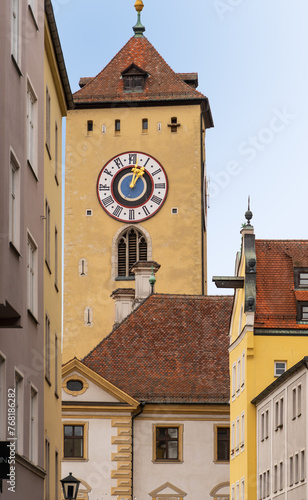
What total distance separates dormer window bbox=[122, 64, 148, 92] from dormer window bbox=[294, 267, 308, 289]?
35.4 m

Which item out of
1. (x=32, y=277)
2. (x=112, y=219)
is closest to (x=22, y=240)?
(x=32, y=277)

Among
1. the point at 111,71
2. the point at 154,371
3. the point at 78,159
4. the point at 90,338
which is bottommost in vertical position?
the point at 154,371

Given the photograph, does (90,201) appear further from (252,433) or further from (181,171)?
(252,433)

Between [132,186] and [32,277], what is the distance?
2252 inches

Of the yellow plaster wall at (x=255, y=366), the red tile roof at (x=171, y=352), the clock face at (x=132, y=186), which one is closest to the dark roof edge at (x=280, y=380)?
the yellow plaster wall at (x=255, y=366)

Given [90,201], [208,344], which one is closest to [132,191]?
[90,201]

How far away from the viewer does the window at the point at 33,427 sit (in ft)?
91.8

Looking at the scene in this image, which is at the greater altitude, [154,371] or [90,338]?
[90,338]

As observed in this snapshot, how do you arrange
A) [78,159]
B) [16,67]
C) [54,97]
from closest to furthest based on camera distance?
[16,67]
[54,97]
[78,159]

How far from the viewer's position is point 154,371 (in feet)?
191

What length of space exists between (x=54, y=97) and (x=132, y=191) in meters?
50.9

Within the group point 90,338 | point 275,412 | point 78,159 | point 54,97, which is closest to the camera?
point 54,97

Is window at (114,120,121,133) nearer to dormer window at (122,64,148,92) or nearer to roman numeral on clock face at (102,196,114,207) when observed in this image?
dormer window at (122,64,148,92)

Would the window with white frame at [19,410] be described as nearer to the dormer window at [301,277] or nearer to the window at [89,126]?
the dormer window at [301,277]
